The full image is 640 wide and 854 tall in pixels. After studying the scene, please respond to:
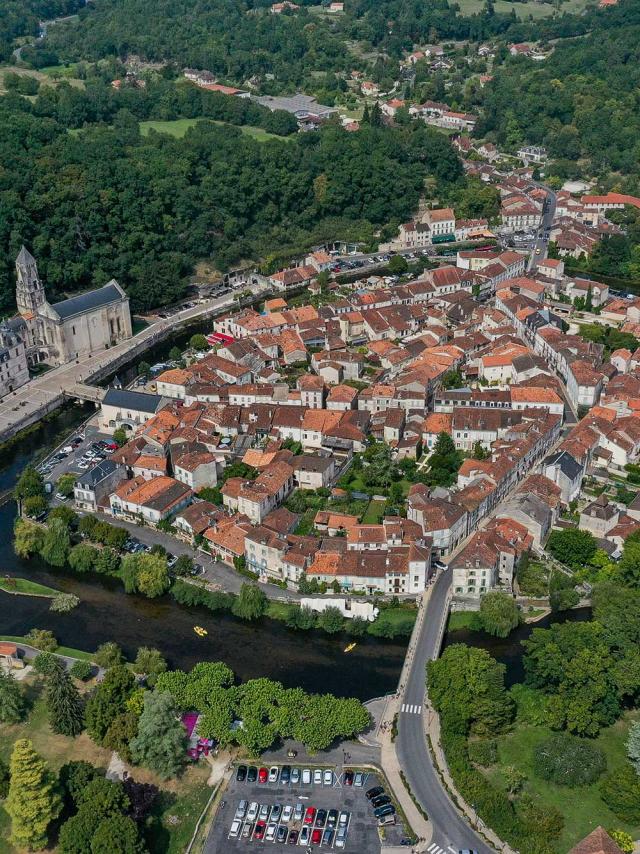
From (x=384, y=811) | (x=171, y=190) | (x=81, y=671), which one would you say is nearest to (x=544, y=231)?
(x=171, y=190)

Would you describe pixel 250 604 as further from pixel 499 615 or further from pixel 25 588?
pixel 25 588

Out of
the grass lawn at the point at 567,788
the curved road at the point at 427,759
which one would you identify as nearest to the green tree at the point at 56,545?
the curved road at the point at 427,759

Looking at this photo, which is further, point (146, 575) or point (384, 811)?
point (146, 575)

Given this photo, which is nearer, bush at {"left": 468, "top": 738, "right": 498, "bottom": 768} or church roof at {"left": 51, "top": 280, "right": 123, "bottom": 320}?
bush at {"left": 468, "top": 738, "right": 498, "bottom": 768}

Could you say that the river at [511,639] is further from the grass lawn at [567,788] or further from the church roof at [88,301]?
the church roof at [88,301]

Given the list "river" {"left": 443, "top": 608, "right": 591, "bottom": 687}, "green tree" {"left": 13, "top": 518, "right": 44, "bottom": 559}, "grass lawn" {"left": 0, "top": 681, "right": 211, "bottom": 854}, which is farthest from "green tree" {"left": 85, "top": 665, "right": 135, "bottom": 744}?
"river" {"left": 443, "top": 608, "right": 591, "bottom": 687}

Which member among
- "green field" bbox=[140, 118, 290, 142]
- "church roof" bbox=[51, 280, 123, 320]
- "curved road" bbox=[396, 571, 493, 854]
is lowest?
"curved road" bbox=[396, 571, 493, 854]

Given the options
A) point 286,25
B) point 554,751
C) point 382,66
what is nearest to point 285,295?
point 554,751

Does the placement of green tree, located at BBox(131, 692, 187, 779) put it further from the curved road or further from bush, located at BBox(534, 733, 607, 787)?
bush, located at BBox(534, 733, 607, 787)
